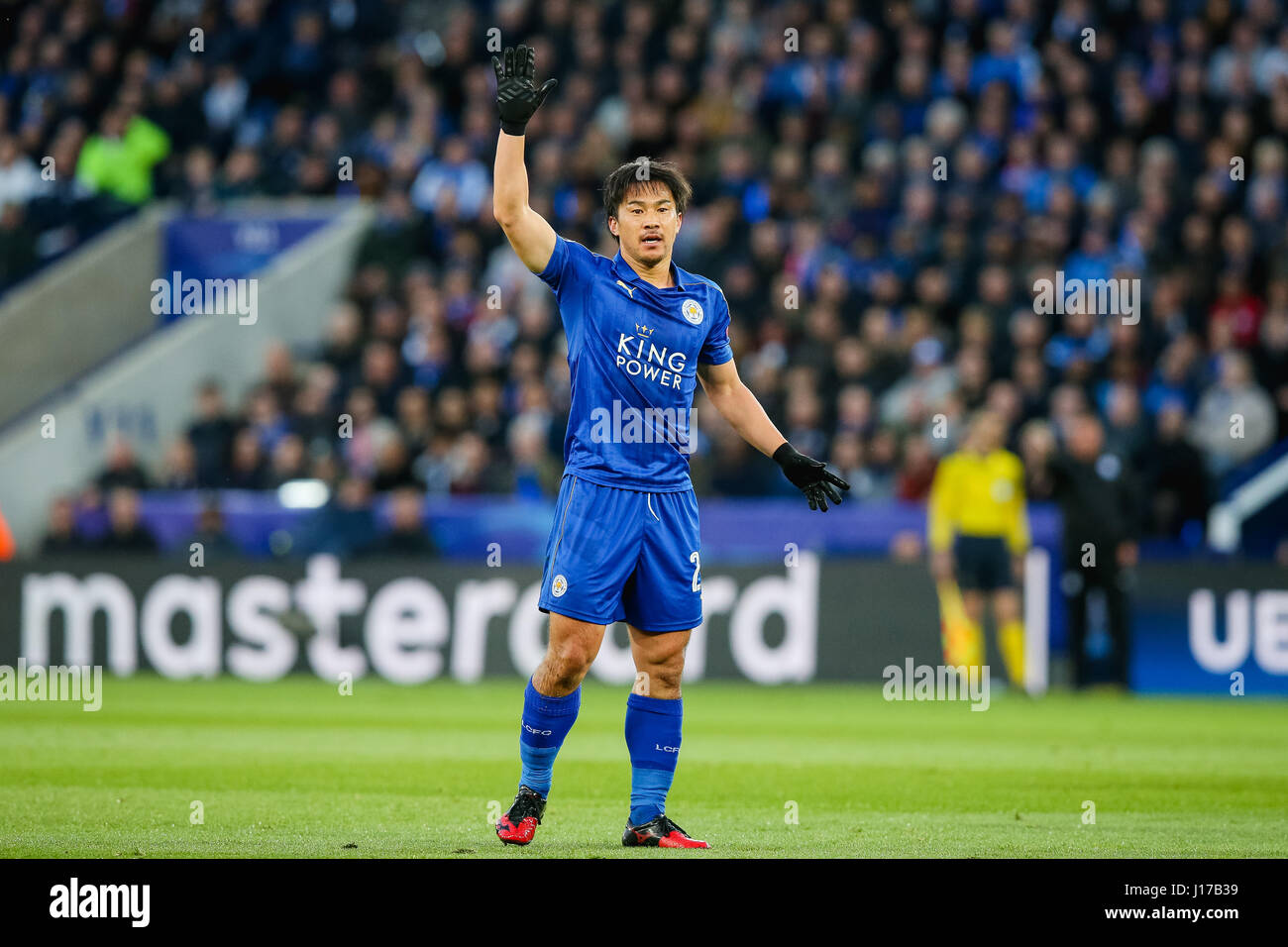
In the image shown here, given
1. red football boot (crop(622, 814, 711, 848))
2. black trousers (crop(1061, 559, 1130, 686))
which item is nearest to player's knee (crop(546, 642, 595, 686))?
red football boot (crop(622, 814, 711, 848))

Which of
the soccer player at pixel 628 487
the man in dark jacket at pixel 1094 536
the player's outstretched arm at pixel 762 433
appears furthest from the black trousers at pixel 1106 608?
the soccer player at pixel 628 487

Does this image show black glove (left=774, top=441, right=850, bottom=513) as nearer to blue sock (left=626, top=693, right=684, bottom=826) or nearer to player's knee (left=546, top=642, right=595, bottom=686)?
blue sock (left=626, top=693, right=684, bottom=826)

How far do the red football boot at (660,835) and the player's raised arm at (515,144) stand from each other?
2.21m

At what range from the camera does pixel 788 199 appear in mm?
19734

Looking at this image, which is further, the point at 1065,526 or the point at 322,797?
the point at 1065,526

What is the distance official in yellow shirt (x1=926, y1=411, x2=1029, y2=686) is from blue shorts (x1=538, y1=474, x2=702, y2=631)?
880 cm

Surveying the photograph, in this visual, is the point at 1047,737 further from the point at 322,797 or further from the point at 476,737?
the point at 322,797

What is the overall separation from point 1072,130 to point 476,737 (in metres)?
10.9

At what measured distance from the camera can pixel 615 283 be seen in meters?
7.05

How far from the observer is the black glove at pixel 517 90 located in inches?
260

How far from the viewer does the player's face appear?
23.0 ft

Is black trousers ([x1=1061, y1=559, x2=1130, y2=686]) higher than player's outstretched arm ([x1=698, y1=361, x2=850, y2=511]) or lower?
lower

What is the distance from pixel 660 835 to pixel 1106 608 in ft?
31.2

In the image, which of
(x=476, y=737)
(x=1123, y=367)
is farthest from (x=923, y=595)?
(x=476, y=737)
